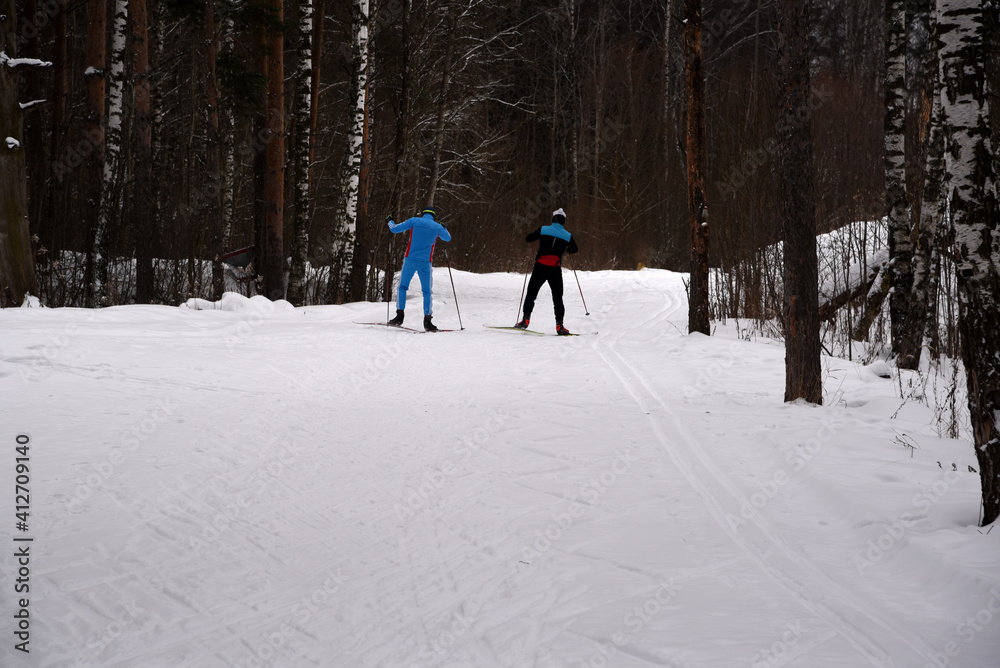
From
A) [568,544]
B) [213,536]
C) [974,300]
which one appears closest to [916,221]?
[974,300]

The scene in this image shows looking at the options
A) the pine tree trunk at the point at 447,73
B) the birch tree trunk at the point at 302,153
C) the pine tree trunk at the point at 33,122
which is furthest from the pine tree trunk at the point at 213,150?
the pine tree trunk at the point at 447,73

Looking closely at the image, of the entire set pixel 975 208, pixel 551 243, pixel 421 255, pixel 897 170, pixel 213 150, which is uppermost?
pixel 213 150

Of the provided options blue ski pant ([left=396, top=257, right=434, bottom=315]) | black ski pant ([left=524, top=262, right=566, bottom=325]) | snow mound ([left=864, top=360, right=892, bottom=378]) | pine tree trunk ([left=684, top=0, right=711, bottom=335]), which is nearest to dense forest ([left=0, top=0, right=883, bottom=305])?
pine tree trunk ([left=684, top=0, right=711, bottom=335])

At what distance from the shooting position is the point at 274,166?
14.1m

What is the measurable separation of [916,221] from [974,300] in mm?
8252

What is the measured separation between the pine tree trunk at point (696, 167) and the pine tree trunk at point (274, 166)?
765 centimetres

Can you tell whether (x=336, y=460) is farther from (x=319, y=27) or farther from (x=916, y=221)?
(x=319, y=27)

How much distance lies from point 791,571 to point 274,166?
12.9 m

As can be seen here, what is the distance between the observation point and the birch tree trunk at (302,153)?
569 inches

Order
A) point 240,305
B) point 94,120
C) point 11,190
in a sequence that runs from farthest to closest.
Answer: point 94,120, point 240,305, point 11,190

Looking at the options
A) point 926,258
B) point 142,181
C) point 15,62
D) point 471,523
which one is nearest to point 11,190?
point 15,62

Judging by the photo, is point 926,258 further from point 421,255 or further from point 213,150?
point 213,150

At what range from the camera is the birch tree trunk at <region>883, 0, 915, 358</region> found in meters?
10.2

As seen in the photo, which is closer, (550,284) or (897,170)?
(897,170)
